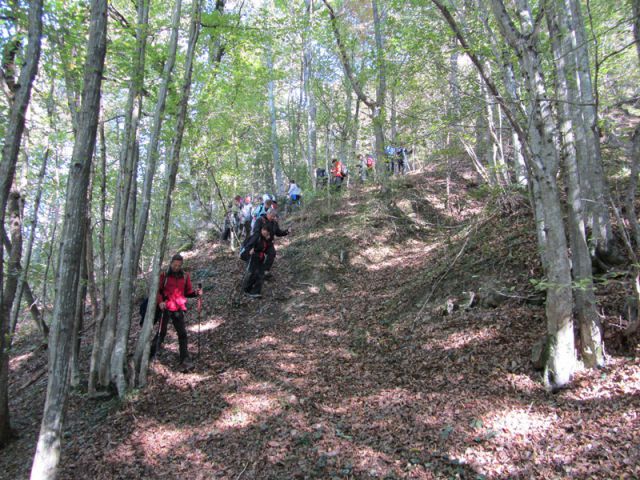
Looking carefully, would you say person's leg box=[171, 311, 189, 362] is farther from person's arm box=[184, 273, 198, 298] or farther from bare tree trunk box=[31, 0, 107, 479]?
bare tree trunk box=[31, 0, 107, 479]

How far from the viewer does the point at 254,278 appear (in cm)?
966

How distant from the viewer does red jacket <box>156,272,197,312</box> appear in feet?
21.8

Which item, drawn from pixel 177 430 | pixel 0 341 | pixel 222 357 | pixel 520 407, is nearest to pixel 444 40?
pixel 520 407

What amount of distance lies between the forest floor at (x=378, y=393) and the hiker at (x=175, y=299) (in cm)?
40

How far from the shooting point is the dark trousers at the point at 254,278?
946 cm

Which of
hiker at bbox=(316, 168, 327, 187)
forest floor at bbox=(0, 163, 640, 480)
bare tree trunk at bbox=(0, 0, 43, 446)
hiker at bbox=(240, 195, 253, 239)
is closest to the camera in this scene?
forest floor at bbox=(0, 163, 640, 480)

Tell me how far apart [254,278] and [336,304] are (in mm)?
2247

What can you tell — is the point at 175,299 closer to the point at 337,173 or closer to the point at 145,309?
the point at 145,309

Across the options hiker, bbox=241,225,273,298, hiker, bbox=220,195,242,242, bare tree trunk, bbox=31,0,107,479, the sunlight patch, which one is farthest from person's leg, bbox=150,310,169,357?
hiker, bbox=220,195,242,242

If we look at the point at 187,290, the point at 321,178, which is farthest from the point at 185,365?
the point at 321,178

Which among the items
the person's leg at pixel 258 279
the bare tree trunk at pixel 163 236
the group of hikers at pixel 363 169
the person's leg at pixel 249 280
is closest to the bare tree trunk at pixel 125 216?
the bare tree trunk at pixel 163 236

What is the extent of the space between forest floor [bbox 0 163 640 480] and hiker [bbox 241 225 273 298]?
33 centimetres

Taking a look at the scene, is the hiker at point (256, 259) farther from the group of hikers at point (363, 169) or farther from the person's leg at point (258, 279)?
the group of hikers at point (363, 169)

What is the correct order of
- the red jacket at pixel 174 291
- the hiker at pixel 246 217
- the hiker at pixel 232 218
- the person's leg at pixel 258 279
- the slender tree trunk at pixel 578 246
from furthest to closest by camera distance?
the hiker at pixel 232 218
the hiker at pixel 246 217
the person's leg at pixel 258 279
the red jacket at pixel 174 291
the slender tree trunk at pixel 578 246
